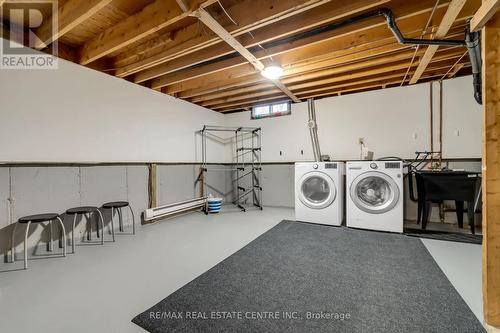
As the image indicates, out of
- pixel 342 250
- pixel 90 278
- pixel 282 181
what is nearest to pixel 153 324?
pixel 90 278

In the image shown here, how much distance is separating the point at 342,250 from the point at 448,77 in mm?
3622

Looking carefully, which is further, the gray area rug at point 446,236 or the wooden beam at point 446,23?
Result: the gray area rug at point 446,236

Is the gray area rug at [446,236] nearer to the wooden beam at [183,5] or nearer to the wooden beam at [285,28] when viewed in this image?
the wooden beam at [285,28]

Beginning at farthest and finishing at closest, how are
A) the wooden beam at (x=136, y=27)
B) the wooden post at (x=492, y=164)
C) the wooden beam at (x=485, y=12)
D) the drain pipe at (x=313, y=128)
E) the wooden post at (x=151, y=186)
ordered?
1. the drain pipe at (x=313, y=128)
2. the wooden post at (x=151, y=186)
3. the wooden beam at (x=136, y=27)
4. the wooden post at (x=492, y=164)
5. the wooden beam at (x=485, y=12)

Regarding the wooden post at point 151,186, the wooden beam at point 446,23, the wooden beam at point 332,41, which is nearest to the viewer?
the wooden beam at point 446,23

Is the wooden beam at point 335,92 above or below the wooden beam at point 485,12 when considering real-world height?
above

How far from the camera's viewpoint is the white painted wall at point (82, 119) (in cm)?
241

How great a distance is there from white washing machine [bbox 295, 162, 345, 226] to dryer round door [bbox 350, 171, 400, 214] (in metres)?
0.27

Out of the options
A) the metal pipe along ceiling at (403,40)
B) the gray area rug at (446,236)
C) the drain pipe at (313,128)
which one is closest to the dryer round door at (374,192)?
the gray area rug at (446,236)

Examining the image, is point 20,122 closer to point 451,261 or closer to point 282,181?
point 282,181

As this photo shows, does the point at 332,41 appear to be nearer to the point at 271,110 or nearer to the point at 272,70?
the point at 272,70

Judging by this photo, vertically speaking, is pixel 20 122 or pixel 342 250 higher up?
pixel 20 122

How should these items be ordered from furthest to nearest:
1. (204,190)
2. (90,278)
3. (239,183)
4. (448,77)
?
(239,183), (204,190), (448,77), (90,278)

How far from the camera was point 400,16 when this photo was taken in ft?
6.94
